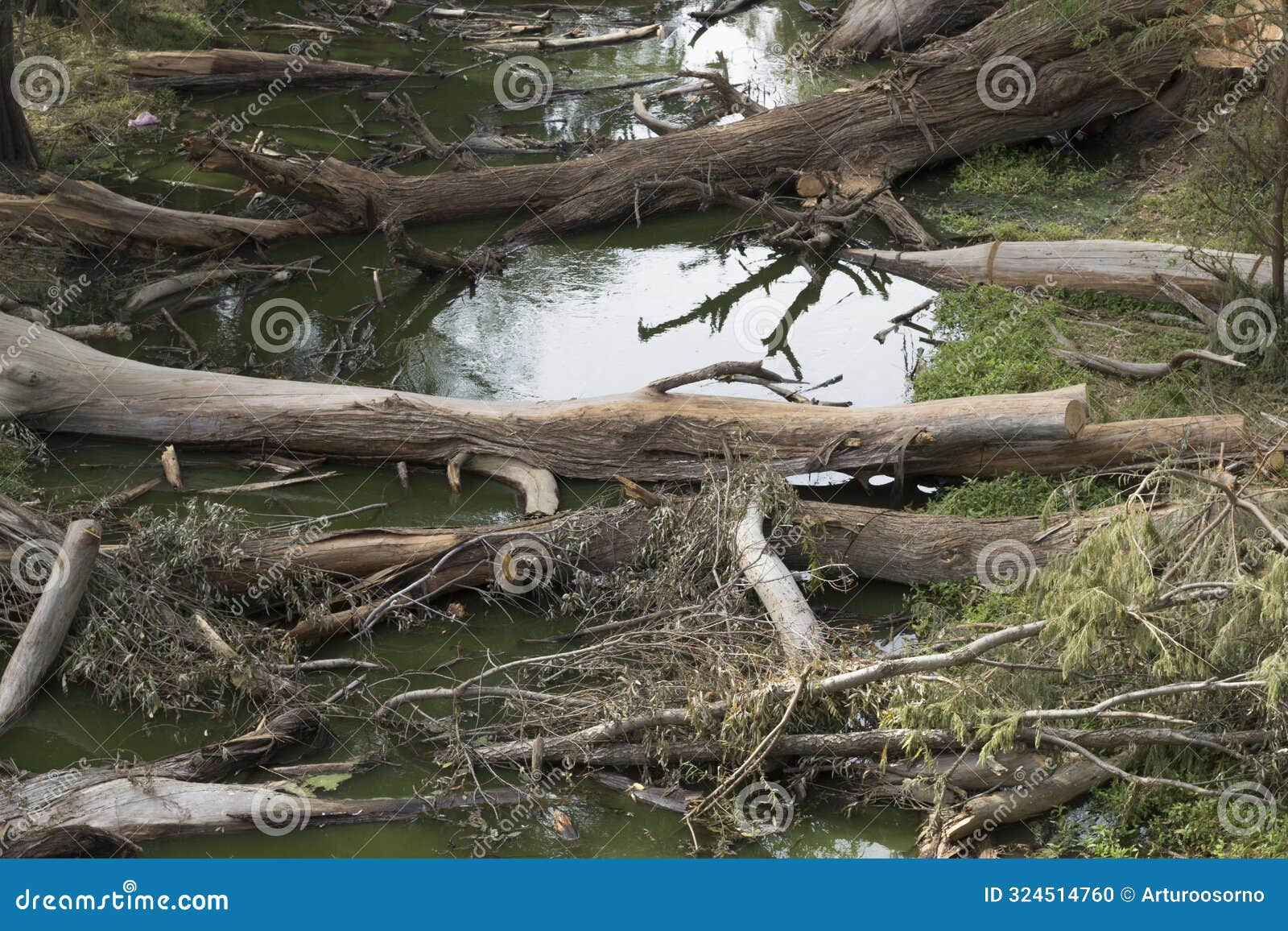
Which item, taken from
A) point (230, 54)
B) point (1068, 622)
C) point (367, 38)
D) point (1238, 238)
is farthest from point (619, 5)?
point (1068, 622)

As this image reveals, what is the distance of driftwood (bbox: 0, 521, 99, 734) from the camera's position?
20.0 ft

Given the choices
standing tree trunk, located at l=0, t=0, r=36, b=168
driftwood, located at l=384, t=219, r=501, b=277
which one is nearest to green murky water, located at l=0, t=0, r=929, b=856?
driftwood, located at l=384, t=219, r=501, b=277

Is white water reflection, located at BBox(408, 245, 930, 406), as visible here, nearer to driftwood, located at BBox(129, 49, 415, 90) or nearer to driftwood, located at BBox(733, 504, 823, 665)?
driftwood, located at BBox(733, 504, 823, 665)

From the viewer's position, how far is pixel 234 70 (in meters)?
15.0

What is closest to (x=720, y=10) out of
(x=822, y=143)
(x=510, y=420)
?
(x=822, y=143)

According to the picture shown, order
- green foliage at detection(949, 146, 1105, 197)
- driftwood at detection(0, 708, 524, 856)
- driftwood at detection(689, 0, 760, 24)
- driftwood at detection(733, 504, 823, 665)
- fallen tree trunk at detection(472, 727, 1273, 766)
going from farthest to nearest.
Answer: driftwood at detection(689, 0, 760, 24) < green foliage at detection(949, 146, 1105, 197) < driftwood at detection(733, 504, 823, 665) < driftwood at detection(0, 708, 524, 856) < fallen tree trunk at detection(472, 727, 1273, 766)

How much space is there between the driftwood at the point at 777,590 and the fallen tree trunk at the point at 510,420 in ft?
2.54

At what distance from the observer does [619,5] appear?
17.5 m

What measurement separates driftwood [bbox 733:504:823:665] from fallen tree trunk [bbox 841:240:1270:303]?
4.20 meters

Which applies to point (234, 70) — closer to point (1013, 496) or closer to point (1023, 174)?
point (1023, 174)

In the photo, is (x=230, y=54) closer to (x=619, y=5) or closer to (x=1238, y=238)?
(x=619, y=5)

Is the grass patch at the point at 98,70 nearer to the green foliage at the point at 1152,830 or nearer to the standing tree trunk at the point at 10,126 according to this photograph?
the standing tree trunk at the point at 10,126

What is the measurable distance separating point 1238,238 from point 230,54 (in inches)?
440

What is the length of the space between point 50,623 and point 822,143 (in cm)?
827
